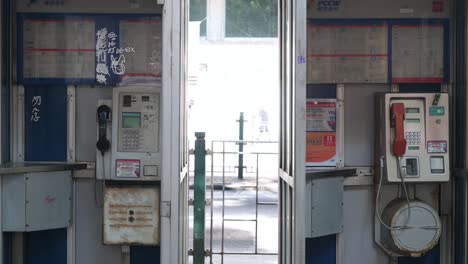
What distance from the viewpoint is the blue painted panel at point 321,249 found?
11.6ft

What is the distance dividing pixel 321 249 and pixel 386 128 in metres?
0.95

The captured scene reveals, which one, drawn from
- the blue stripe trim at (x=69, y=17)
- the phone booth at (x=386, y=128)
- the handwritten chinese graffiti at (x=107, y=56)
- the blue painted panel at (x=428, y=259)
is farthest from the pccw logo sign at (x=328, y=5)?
the blue painted panel at (x=428, y=259)

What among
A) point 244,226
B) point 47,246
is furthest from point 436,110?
point 244,226

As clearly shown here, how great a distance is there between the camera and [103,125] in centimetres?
337

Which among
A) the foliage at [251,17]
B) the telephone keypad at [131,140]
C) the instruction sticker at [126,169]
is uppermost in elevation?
the foliage at [251,17]

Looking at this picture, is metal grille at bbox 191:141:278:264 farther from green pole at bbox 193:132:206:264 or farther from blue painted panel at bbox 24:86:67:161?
blue painted panel at bbox 24:86:67:161

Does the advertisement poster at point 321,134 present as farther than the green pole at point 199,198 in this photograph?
No

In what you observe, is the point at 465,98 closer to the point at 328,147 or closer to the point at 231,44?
the point at 328,147

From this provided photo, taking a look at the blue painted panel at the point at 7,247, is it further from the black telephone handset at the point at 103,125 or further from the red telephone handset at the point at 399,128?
the red telephone handset at the point at 399,128

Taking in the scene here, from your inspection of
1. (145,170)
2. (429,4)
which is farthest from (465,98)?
(145,170)

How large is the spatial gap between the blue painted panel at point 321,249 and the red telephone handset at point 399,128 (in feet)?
2.50

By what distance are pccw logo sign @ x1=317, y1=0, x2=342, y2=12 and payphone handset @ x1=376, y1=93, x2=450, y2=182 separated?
2.23 ft

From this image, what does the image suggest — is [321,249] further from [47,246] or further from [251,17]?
[251,17]

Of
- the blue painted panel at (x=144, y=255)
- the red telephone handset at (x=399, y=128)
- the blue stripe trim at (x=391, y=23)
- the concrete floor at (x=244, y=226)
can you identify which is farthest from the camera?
the concrete floor at (x=244, y=226)
